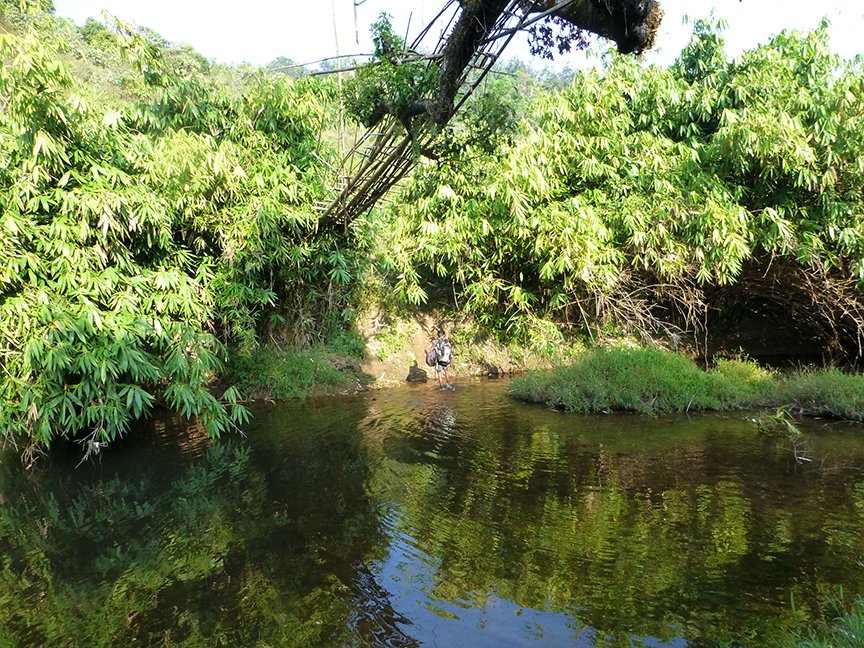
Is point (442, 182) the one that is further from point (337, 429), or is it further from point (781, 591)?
point (781, 591)

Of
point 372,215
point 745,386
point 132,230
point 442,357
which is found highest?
point 372,215

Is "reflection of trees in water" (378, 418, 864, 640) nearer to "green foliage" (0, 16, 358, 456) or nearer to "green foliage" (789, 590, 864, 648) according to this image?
"green foliage" (789, 590, 864, 648)

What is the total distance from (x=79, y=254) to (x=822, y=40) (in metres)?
11.4

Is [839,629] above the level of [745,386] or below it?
above

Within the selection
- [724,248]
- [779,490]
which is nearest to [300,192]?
[724,248]

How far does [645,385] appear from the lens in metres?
8.69

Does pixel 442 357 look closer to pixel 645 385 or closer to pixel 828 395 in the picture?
pixel 645 385

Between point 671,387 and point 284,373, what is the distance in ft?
20.2

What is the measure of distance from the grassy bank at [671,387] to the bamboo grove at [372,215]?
177 centimetres

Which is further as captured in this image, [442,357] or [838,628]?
[442,357]

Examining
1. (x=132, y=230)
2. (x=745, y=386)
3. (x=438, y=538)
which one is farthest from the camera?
(x=745, y=386)

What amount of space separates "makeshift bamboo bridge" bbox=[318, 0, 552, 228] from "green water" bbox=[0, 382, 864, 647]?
3504 mm

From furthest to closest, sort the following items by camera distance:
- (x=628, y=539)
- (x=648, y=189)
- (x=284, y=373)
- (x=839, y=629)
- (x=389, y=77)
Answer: (x=648, y=189) < (x=284, y=373) < (x=389, y=77) < (x=628, y=539) < (x=839, y=629)

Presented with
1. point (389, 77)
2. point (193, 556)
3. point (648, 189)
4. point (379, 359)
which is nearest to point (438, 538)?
point (193, 556)
